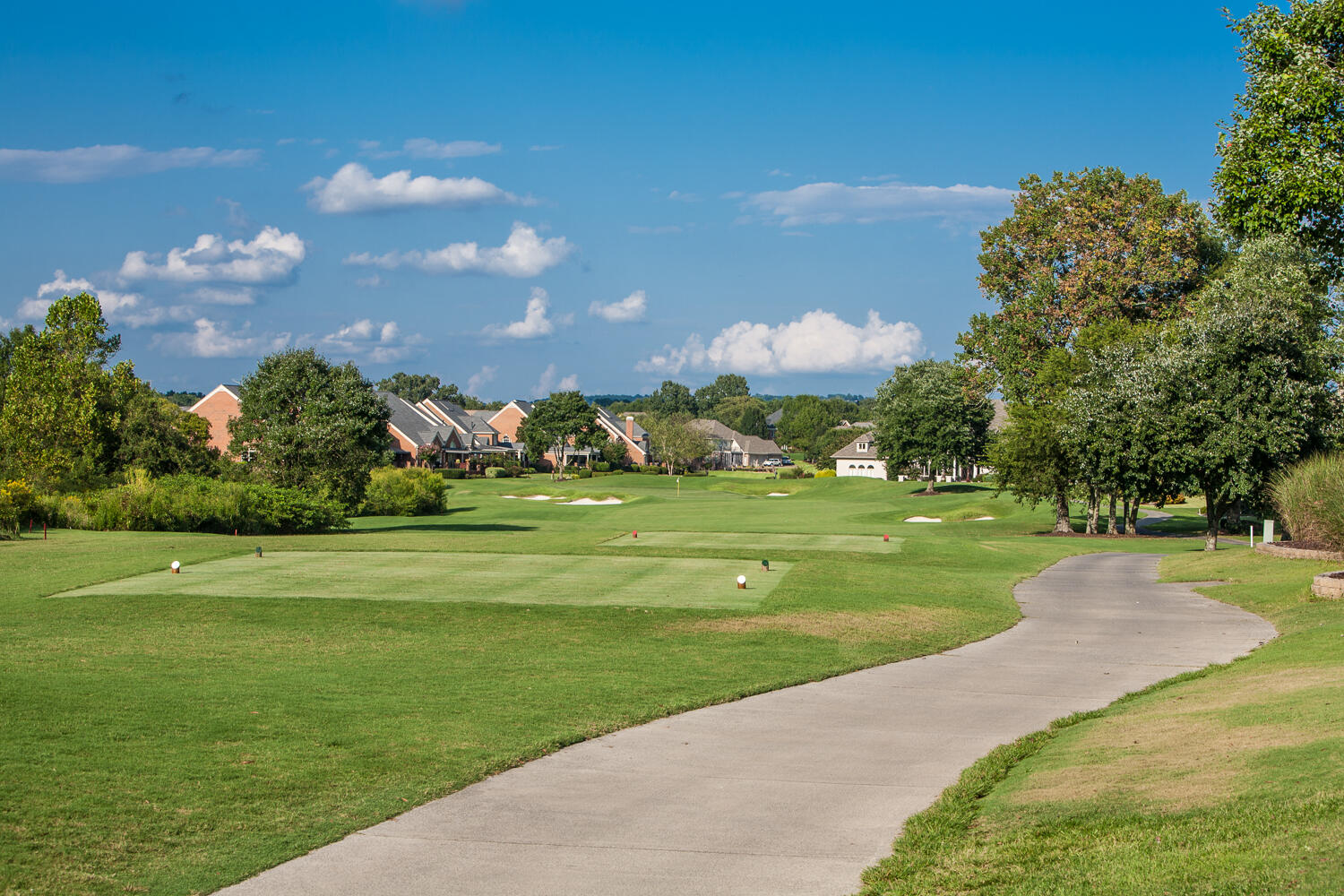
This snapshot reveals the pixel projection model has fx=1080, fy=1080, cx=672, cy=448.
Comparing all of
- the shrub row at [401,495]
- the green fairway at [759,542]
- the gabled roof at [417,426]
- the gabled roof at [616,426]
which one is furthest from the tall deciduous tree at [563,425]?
the green fairway at [759,542]

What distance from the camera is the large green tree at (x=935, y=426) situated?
72.9 m

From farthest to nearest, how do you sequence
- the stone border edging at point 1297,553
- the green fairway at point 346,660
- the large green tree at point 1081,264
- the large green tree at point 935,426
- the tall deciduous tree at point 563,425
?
the tall deciduous tree at point 563,425 → the large green tree at point 935,426 → the large green tree at point 1081,264 → the stone border edging at point 1297,553 → the green fairway at point 346,660

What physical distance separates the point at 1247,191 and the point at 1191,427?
796 centimetres

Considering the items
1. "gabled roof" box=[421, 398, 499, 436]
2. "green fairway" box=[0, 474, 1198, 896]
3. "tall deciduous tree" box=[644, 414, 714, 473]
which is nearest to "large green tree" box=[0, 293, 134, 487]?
"green fairway" box=[0, 474, 1198, 896]

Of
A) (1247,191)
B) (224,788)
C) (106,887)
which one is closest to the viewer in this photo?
(106,887)

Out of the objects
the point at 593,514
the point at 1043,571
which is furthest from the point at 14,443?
the point at 1043,571

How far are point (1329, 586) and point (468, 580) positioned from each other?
17.3 metres

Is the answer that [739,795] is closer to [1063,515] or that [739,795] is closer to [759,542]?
[759,542]

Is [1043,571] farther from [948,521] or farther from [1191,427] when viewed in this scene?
[948,521]

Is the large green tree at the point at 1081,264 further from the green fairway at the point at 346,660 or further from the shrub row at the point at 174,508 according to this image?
the shrub row at the point at 174,508

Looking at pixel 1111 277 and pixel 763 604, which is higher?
pixel 1111 277

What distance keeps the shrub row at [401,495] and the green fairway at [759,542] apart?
75.8 ft

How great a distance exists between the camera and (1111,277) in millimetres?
54156

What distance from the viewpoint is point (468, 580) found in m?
24.2
